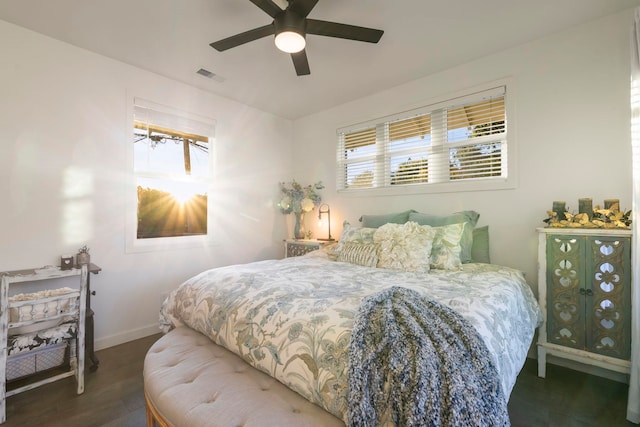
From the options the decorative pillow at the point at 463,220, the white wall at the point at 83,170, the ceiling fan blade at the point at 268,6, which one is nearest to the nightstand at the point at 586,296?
the decorative pillow at the point at 463,220

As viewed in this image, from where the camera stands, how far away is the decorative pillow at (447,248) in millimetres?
2193

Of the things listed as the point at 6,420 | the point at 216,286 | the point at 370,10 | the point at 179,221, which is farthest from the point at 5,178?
the point at 370,10

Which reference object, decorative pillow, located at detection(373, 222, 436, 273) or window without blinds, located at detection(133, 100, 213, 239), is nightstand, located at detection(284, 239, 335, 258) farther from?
decorative pillow, located at detection(373, 222, 436, 273)

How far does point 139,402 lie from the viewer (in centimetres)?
183

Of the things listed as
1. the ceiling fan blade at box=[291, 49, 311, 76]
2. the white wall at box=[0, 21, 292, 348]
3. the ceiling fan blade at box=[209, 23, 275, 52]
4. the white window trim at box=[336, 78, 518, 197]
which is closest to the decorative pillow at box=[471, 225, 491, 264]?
the white window trim at box=[336, 78, 518, 197]

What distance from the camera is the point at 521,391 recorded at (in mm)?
1922

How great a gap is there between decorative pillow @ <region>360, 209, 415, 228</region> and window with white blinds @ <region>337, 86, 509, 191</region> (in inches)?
17.8

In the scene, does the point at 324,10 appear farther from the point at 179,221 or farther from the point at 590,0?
the point at 179,221

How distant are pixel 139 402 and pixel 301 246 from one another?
229 centimetres

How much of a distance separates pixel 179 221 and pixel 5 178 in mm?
1438

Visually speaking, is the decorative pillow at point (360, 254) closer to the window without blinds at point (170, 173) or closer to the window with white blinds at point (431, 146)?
the window with white blinds at point (431, 146)

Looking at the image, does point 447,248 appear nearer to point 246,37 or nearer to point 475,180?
point 475,180

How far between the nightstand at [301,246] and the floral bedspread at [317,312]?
137cm

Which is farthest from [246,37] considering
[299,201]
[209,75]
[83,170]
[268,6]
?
[299,201]
